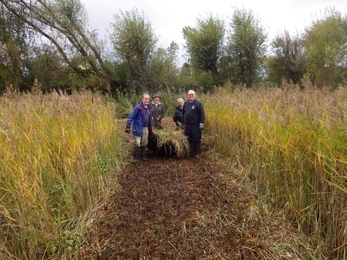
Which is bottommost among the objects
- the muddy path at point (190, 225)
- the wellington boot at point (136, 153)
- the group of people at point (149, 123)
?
the muddy path at point (190, 225)

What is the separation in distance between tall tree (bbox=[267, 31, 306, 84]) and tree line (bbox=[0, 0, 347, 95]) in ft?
2.01

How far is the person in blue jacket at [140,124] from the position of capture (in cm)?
561

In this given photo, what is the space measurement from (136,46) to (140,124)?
11.1 meters

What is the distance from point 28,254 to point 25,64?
616 inches

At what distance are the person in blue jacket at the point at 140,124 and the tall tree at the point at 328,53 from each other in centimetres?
1374

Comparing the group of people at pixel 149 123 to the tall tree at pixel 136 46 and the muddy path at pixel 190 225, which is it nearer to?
the muddy path at pixel 190 225

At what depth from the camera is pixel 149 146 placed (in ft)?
20.9

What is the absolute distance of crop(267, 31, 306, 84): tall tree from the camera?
19.4 metres

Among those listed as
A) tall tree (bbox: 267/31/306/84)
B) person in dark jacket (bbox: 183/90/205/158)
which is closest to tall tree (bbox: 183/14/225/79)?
tall tree (bbox: 267/31/306/84)

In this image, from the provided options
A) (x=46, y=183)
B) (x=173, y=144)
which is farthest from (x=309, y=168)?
(x=173, y=144)

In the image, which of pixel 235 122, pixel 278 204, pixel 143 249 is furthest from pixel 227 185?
pixel 143 249

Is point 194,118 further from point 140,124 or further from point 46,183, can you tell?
point 46,183

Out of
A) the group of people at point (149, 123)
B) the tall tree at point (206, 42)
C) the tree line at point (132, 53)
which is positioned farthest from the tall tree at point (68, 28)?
the group of people at point (149, 123)

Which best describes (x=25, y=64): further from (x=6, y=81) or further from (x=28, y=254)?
(x=28, y=254)
